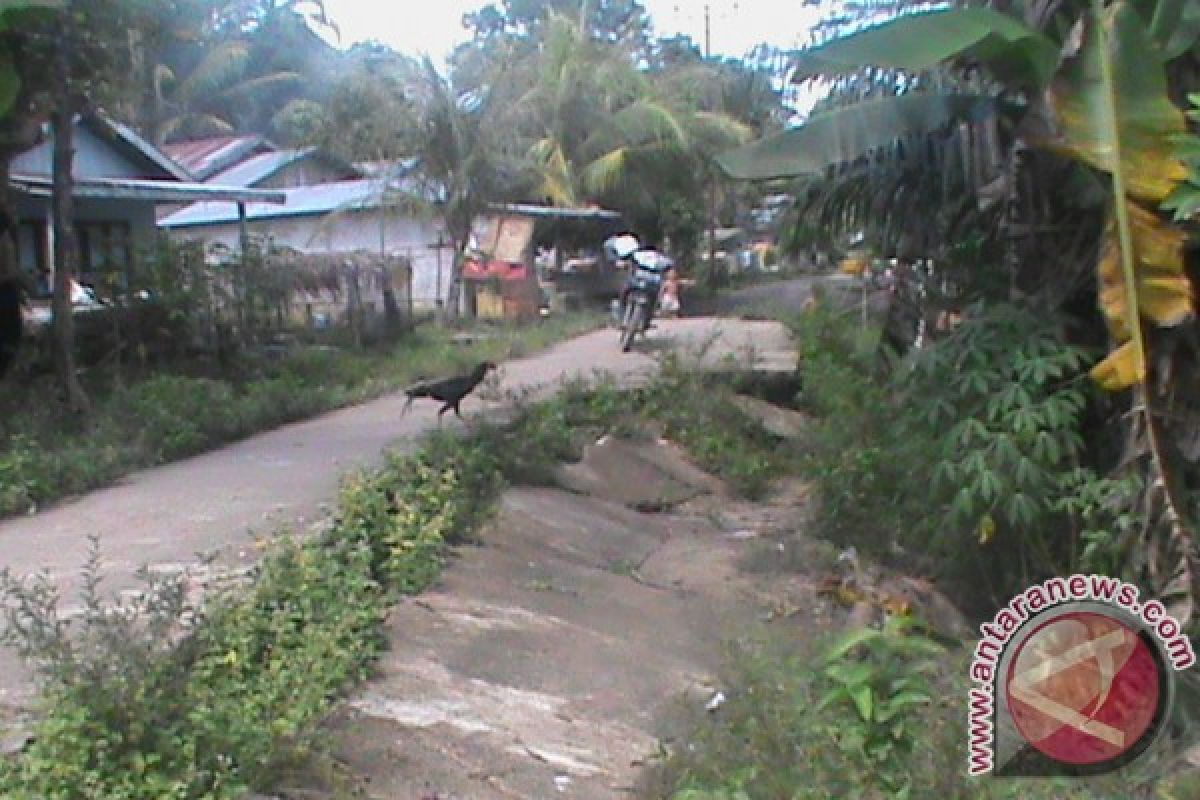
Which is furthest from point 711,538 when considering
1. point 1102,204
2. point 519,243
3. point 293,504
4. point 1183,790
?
point 519,243

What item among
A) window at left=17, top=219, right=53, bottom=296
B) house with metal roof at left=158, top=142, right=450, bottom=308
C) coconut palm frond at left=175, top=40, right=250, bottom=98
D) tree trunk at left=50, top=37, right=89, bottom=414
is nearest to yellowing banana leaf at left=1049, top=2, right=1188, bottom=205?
tree trunk at left=50, top=37, right=89, bottom=414

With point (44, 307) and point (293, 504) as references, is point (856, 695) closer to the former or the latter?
point (293, 504)

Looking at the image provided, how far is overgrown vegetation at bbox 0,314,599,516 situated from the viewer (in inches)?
329

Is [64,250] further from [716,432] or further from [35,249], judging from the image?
[35,249]

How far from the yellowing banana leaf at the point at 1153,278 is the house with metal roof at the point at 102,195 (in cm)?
1157

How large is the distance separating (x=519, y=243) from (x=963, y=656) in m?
19.1

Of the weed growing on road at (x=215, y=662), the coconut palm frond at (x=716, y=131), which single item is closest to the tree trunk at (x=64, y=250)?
the weed growing on road at (x=215, y=662)

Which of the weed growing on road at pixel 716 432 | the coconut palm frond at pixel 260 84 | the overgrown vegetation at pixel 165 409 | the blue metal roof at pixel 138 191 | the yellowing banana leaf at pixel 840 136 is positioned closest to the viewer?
the yellowing banana leaf at pixel 840 136

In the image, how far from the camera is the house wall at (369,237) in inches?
882

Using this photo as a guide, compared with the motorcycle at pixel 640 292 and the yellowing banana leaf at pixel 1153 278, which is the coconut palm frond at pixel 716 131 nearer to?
the motorcycle at pixel 640 292

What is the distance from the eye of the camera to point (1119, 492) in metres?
6.11

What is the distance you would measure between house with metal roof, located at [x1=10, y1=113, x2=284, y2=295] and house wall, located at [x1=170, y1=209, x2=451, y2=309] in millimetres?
4140

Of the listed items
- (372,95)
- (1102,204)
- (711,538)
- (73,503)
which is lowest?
(711,538)

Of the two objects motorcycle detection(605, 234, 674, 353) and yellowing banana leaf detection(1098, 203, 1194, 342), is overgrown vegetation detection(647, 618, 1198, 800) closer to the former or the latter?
yellowing banana leaf detection(1098, 203, 1194, 342)
